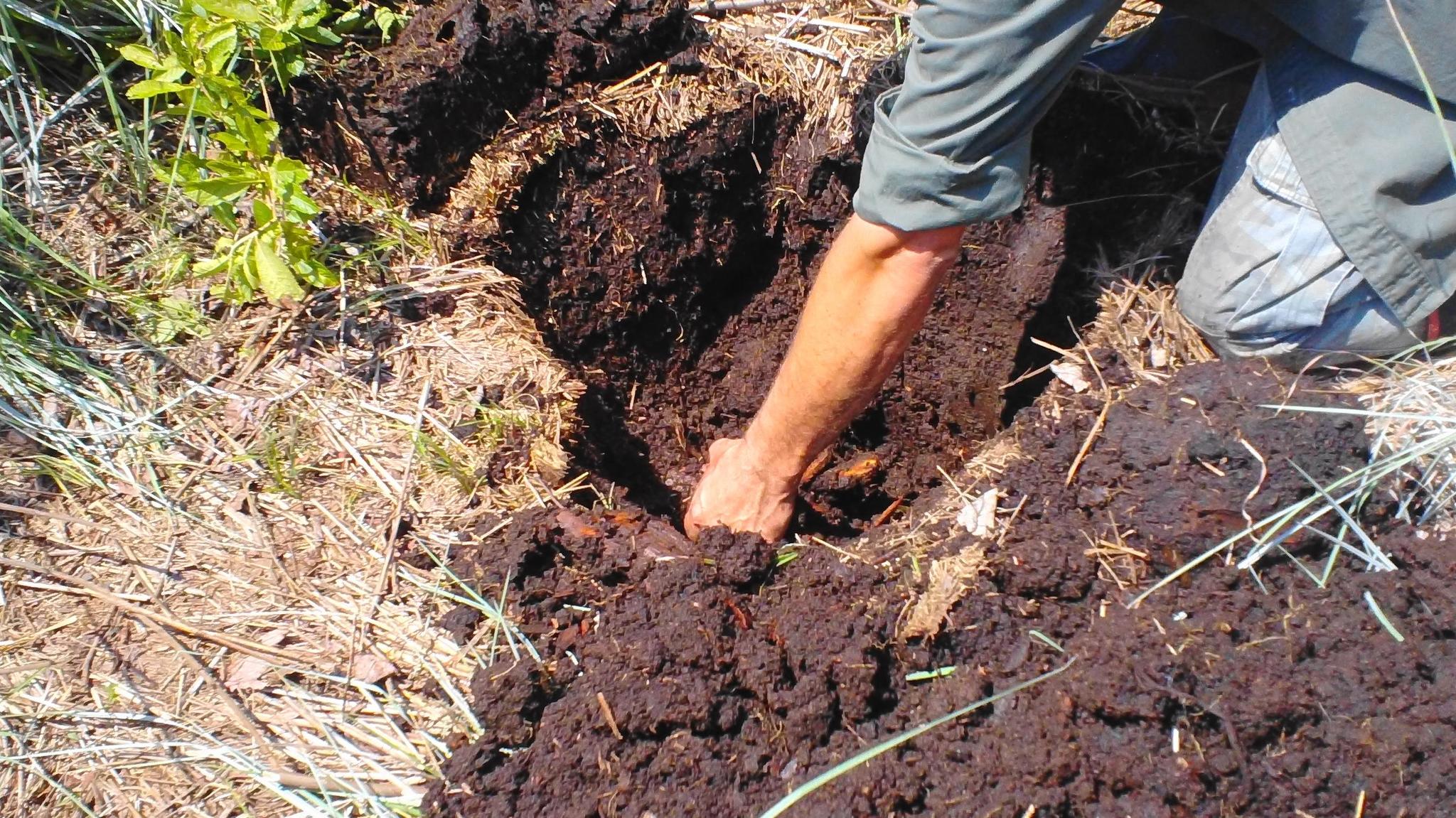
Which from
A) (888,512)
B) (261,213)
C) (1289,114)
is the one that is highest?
(1289,114)

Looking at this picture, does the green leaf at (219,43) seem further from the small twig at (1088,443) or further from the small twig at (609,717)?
the small twig at (1088,443)

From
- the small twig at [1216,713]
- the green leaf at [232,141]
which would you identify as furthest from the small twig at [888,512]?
the green leaf at [232,141]

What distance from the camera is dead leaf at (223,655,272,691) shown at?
5.30 feet

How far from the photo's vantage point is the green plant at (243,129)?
6.12 feet

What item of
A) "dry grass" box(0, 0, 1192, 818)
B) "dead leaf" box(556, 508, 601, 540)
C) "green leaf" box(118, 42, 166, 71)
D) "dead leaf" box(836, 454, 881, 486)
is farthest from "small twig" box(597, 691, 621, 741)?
"green leaf" box(118, 42, 166, 71)

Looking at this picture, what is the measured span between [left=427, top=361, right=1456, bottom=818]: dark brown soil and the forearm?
329 millimetres

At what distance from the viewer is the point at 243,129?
1864 mm

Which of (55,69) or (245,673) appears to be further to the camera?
(55,69)

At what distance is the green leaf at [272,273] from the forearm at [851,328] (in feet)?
3.48

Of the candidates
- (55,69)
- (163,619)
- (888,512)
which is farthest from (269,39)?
(888,512)

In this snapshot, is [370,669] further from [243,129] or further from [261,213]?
[243,129]

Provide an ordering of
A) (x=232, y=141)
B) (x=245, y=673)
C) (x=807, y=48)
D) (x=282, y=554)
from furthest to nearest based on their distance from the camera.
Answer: (x=807, y=48) → (x=232, y=141) → (x=282, y=554) → (x=245, y=673)

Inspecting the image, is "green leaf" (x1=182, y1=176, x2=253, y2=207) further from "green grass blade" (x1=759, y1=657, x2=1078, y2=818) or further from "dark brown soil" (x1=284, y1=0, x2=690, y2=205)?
"green grass blade" (x1=759, y1=657, x2=1078, y2=818)

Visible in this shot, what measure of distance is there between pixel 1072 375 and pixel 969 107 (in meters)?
0.81
